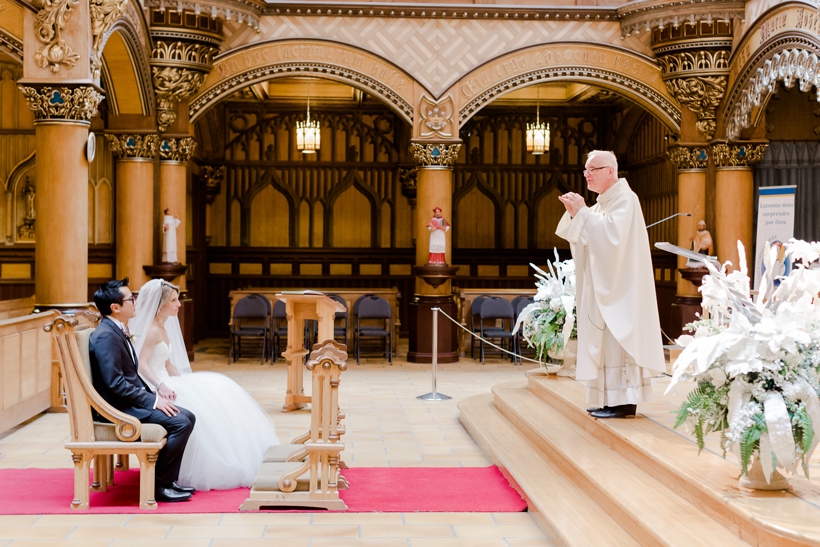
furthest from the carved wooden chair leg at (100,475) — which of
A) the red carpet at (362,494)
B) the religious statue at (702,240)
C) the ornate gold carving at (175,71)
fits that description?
the religious statue at (702,240)

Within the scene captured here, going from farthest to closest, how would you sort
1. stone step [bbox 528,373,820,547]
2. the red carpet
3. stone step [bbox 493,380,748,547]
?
the red carpet → stone step [bbox 493,380,748,547] → stone step [bbox 528,373,820,547]

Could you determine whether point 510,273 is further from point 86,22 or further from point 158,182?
point 86,22

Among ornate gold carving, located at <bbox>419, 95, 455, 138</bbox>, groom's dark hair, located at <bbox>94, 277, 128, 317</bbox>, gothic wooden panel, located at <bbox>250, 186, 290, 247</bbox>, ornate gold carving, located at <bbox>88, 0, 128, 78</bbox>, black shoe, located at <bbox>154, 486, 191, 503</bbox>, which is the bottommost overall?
black shoe, located at <bbox>154, 486, 191, 503</bbox>

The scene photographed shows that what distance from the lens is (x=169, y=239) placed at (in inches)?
468

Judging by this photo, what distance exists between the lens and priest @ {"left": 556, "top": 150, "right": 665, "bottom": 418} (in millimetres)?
5609

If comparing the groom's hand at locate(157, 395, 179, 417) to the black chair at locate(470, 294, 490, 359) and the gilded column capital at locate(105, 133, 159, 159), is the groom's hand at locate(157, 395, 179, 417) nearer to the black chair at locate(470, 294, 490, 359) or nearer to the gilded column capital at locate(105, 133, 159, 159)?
the gilded column capital at locate(105, 133, 159, 159)

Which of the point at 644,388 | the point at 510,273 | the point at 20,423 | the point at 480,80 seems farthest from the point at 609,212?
the point at 510,273

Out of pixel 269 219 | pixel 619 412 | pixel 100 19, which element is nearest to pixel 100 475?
pixel 619 412

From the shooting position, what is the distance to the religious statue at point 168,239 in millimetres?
11891

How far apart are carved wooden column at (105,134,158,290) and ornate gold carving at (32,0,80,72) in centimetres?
306

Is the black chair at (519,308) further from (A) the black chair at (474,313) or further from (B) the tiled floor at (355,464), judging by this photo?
(B) the tiled floor at (355,464)

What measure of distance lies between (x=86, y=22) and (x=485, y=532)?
6291 mm

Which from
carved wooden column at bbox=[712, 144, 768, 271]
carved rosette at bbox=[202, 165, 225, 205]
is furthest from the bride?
carved rosette at bbox=[202, 165, 225, 205]

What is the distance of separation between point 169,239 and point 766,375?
30.6 ft
